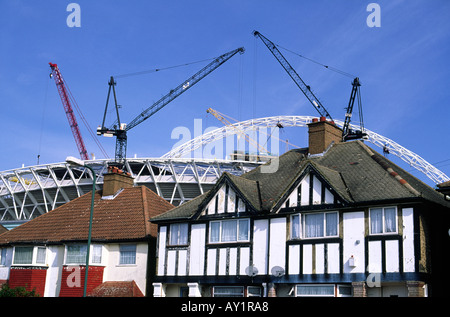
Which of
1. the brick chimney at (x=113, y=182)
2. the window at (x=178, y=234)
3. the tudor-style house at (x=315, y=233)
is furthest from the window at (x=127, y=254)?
the brick chimney at (x=113, y=182)

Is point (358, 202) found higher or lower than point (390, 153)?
lower

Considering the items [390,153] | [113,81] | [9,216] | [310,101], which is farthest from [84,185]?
[390,153]

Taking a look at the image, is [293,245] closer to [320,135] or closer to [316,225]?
[316,225]

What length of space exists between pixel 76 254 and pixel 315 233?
17.5 m

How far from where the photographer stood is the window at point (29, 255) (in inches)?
1608

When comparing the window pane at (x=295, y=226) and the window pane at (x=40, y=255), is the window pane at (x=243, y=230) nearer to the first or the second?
the window pane at (x=295, y=226)

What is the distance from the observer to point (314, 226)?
97.4 ft

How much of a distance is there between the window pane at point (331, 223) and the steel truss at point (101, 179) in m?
53.4

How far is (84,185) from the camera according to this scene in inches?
3462

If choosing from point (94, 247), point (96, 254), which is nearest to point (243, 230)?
point (96, 254)

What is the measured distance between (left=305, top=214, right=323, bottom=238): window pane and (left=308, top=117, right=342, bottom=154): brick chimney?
6779 millimetres
